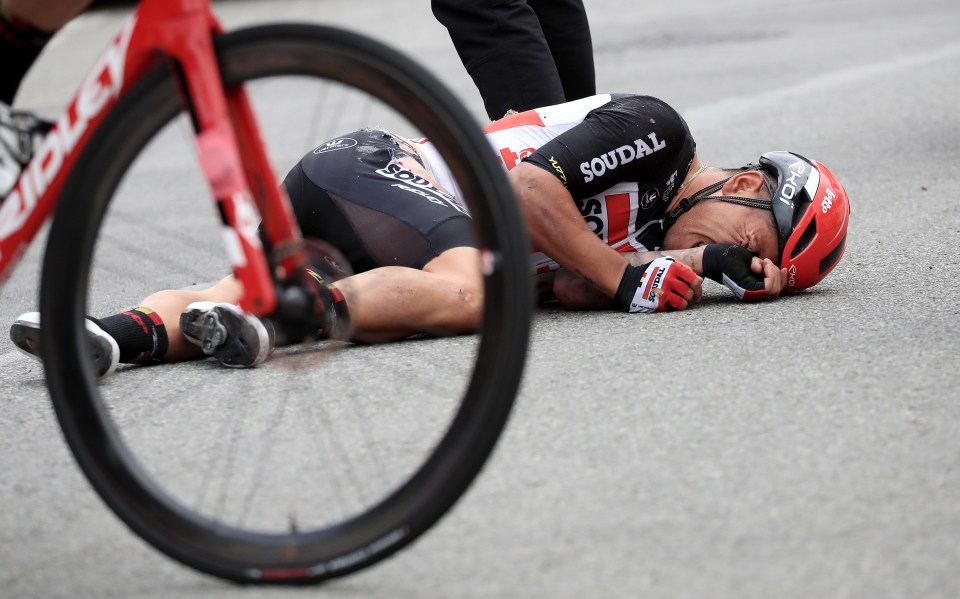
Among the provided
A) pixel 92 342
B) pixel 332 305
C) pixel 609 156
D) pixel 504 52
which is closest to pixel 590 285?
pixel 609 156

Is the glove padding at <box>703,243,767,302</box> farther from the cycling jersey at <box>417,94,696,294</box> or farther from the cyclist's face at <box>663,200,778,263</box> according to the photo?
the cycling jersey at <box>417,94,696,294</box>

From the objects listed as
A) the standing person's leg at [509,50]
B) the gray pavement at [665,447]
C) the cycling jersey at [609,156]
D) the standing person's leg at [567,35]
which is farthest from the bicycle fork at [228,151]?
the standing person's leg at [567,35]

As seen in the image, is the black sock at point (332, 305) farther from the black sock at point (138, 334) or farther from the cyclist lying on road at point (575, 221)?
the black sock at point (138, 334)

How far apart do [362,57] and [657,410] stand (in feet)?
4.25

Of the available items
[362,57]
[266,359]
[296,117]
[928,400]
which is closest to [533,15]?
[266,359]

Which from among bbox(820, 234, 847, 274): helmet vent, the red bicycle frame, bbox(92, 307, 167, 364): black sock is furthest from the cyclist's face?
the red bicycle frame

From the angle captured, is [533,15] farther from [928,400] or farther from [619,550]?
[619,550]

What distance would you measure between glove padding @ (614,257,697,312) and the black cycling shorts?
1.70 feet

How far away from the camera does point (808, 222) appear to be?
3977 millimetres

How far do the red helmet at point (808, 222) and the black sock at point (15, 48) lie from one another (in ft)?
7.75

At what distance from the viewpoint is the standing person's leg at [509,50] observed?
182 inches

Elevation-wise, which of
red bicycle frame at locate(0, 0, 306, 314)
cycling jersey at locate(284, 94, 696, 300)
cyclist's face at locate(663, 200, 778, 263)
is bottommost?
cyclist's face at locate(663, 200, 778, 263)

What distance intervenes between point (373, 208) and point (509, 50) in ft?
3.16

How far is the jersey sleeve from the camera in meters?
3.92
